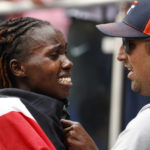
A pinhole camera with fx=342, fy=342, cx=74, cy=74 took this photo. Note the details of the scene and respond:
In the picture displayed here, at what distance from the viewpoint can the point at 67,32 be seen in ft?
14.9

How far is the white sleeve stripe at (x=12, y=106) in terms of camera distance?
1568mm

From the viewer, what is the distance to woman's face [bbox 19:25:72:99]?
1.78m

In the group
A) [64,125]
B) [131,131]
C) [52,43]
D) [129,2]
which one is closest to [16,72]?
[52,43]

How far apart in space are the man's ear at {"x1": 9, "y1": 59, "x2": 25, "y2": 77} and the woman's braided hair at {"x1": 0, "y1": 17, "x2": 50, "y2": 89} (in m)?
0.04

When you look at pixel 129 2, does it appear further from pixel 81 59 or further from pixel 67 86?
pixel 67 86

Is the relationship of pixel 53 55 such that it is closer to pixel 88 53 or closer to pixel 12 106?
pixel 12 106

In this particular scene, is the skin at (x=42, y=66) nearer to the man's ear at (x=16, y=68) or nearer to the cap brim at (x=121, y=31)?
the man's ear at (x=16, y=68)

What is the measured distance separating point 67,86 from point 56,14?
9.36 feet

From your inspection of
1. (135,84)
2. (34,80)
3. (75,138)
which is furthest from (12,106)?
(135,84)

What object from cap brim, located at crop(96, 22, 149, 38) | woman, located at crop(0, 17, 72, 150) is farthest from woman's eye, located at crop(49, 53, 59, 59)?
cap brim, located at crop(96, 22, 149, 38)

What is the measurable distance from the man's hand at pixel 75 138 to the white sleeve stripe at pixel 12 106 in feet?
0.77

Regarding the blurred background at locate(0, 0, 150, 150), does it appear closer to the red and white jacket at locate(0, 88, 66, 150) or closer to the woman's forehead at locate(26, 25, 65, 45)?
the woman's forehead at locate(26, 25, 65, 45)

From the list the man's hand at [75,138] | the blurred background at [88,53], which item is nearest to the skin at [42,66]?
the man's hand at [75,138]

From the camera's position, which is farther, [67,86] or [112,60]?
[112,60]
